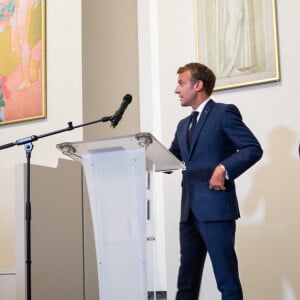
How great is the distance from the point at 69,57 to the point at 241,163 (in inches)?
88.8

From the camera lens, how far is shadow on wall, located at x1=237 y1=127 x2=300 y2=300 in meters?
3.29

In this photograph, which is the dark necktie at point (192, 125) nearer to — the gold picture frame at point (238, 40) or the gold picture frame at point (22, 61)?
the gold picture frame at point (238, 40)

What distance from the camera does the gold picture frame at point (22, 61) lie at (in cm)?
419

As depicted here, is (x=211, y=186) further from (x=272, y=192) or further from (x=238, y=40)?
(x=238, y=40)

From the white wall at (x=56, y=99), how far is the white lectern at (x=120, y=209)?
1.65m

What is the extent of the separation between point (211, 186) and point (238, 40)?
5.34 ft

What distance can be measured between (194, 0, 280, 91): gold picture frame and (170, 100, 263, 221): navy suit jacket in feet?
3.49

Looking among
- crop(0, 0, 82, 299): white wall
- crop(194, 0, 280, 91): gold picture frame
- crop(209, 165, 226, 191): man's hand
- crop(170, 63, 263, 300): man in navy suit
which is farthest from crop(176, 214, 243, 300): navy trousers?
crop(0, 0, 82, 299): white wall

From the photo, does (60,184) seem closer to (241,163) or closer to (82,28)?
(82,28)

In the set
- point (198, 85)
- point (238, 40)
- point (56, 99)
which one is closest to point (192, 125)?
point (198, 85)

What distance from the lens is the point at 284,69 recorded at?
3.42m

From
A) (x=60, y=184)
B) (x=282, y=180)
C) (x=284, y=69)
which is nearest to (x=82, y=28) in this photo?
(x=60, y=184)

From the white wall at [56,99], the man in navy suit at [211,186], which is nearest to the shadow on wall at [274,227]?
the man in navy suit at [211,186]

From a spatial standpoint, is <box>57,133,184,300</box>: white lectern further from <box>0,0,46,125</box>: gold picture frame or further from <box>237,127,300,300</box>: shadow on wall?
<box>0,0,46,125</box>: gold picture frame
